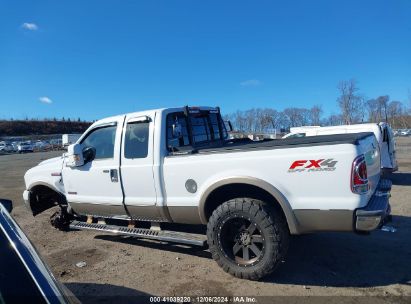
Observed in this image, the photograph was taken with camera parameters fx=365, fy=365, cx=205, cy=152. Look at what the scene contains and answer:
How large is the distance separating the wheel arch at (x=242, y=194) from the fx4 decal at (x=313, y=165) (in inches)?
13.4

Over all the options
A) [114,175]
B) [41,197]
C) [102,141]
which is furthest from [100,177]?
[41,197]

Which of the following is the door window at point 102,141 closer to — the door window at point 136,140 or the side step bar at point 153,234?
the door window at point 136,140

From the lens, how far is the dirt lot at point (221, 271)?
409 centimetres

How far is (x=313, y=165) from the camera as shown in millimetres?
3855

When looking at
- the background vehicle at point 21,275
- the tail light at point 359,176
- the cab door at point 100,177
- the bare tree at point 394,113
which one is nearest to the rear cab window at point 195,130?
the cab door at point 100,177

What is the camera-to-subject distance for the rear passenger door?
5059 mm

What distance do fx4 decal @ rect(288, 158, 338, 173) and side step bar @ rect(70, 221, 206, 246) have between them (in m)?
1.55

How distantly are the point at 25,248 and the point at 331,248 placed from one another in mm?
4594

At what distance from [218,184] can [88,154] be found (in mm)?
2429

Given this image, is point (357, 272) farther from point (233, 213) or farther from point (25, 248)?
point (25, 248)

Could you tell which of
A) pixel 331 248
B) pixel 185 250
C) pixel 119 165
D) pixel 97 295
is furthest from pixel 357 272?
pixel 119 165

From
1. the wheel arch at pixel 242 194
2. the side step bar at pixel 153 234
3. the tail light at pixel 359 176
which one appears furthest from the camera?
the side step bar at pixel 153 234

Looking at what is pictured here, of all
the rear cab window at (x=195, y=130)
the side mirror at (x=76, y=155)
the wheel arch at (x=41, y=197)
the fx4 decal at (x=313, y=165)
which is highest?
the rear cab window at (x=195, y=130)

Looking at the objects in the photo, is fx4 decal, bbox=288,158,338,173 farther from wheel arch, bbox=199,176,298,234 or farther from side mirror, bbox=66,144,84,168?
side mirror, bbox=66,144,84,168
